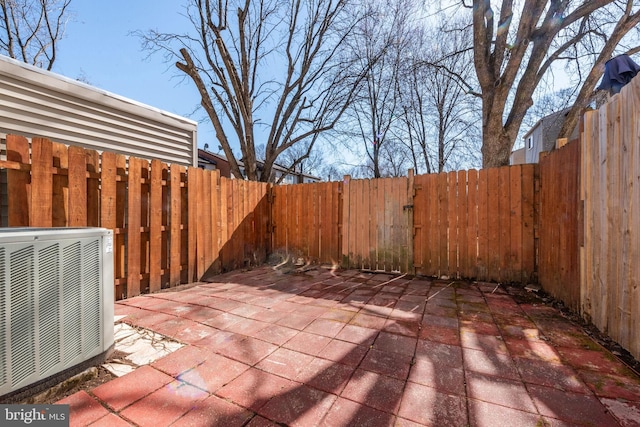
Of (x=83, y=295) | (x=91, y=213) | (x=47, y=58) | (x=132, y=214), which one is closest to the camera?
(x=83, y=295)

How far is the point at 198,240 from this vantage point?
13.4 feet

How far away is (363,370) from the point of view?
177 centimetres

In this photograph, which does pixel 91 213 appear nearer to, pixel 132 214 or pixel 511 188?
pixel 132 214

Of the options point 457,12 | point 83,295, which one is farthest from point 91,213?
point 457,12

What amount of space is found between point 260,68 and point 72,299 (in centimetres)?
926

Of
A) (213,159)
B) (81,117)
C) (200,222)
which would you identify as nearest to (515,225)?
(200,222)

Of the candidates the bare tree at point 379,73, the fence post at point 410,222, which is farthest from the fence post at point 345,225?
the bare tree at point 379,73

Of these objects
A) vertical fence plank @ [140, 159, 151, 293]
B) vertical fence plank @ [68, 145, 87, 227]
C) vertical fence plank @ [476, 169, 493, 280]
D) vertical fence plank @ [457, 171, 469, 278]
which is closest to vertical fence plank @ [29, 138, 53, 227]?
vertical fence plank @ [68, 145, 87, 227]

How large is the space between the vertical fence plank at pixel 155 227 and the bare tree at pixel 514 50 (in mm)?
5716

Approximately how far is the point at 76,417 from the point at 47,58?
13916mm

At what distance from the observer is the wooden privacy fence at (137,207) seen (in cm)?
243

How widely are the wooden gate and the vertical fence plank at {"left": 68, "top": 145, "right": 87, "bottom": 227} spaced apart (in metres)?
3.95

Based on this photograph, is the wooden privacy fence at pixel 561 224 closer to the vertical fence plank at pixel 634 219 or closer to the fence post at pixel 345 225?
the vertical fence plank at pixel 634 219

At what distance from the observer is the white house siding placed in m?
2.87
